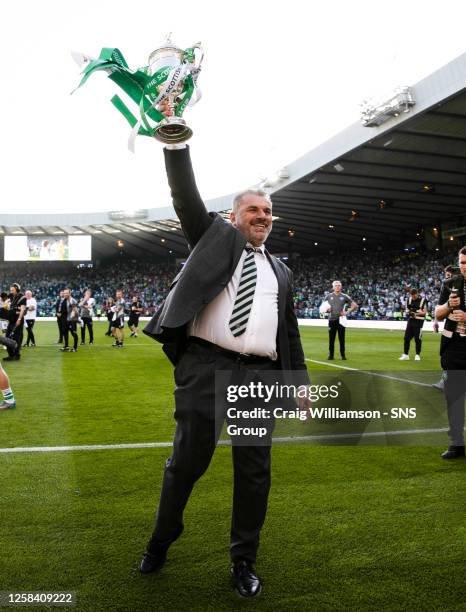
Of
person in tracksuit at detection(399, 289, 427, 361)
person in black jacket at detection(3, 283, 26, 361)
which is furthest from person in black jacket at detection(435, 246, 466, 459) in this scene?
person in black jacket at detection(3, 283, 26, 361)

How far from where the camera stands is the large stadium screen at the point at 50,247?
54.4 meters

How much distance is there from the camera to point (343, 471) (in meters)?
4.81

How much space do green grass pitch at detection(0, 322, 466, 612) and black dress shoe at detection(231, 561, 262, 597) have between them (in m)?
0.05

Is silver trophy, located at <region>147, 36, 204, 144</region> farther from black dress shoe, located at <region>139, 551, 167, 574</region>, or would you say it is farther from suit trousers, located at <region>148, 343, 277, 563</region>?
black dress shoe, located at <region>139, 551, 167, 574</region>

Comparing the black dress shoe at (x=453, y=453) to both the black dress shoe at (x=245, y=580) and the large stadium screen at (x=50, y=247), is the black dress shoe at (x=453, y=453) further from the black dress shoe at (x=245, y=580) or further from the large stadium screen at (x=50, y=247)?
the large stadium screen at (x=50, y=247)

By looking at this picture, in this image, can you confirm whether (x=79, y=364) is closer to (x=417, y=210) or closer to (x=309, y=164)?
(x=309, y=164)

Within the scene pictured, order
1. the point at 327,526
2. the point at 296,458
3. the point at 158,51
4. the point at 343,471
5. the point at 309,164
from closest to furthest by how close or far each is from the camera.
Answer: the point at 158,51 → the point at 327,526 → the point at 343,471 → the point at 296,458 → the point at 309,164

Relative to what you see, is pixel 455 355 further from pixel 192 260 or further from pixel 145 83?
pixel 145 83

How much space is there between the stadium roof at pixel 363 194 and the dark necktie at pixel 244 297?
1887 cm

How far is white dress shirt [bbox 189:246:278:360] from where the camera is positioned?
2.89 metres

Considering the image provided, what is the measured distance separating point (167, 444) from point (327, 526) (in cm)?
251

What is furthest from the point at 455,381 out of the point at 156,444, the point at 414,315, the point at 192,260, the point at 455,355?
the point at 414,315

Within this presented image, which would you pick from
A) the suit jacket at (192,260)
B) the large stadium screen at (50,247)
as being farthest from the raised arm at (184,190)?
the large stadium screen at (50,247)

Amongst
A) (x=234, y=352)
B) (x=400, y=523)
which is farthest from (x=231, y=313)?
(x=400, y=523)
